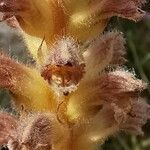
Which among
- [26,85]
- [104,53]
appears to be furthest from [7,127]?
[104,53]

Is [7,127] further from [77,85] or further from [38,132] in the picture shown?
[77,85]

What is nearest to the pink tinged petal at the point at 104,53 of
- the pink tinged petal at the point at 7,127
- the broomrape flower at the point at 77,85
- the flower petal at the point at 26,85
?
the broomrape flower at the point at 77,85

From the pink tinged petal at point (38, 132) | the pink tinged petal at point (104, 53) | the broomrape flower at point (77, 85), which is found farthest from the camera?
the pink tinged petal at point (104, 53)

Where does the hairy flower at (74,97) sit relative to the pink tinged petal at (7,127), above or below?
above

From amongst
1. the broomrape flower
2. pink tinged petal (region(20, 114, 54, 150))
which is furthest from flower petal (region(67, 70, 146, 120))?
pink tinged petal (region(20, 114, 54, 150))

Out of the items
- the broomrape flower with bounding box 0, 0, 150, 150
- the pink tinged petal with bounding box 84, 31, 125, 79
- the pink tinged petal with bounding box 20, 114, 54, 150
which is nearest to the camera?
the pink tinged petal with bounding box 20, 114, 54, 150

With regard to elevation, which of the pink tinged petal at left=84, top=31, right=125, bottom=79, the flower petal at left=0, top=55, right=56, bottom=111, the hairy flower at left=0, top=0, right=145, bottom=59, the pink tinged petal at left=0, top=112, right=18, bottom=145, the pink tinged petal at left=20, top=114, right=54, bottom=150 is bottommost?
the pink tinged petal at left=0, top=112, right=18, bottom=145

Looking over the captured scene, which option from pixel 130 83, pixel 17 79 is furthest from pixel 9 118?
pixel 130 83

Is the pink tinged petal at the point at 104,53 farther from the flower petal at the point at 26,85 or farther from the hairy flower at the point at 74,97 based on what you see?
the flower petal at the point at 26,85

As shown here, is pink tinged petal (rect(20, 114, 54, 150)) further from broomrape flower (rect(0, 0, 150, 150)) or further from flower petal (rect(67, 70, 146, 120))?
flower petal (rect(67, 70, 146, 120))
